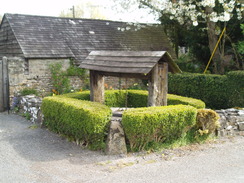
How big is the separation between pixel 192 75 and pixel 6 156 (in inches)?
360

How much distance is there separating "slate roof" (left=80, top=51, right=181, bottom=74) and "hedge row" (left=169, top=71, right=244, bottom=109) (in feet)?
12.5

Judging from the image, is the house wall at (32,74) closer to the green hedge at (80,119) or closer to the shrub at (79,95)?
the shrub at (79,95)

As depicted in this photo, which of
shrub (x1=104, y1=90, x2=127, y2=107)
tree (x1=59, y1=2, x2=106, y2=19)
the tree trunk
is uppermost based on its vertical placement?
tree (x1=59, y1=2, x2=106, y2=19)

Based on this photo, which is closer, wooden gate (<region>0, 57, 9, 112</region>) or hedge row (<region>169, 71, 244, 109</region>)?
hedge row (<region>169, 71, 244, 109</region>)

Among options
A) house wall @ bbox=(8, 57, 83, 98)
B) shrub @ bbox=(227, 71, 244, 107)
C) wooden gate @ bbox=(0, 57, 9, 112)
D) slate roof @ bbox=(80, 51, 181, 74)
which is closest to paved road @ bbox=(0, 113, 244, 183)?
slate roof @ bbox=(80, 51, 181, 74)

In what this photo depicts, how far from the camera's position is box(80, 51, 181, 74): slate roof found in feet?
28.3

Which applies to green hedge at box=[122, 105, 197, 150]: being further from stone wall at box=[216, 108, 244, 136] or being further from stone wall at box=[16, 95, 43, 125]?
stone wall at box=[16, 95, 43, 125]

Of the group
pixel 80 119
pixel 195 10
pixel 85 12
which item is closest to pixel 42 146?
pixel 80 119

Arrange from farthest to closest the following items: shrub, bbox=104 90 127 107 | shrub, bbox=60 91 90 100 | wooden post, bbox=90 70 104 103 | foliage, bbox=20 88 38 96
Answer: foliage, bbox=20 88 38 96 < shrub, bbox=104 90 127 107 < shrub, bbox=60 91 90 100 < wooden post, bbox=90 70 104 103

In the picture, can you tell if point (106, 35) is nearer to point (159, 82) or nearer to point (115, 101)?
point (115, 101)

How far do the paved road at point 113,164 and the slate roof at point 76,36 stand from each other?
772cm

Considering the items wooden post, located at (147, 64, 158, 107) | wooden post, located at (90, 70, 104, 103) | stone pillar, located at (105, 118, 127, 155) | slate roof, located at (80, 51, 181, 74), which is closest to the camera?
stone pillar, located at (105, 118, 127, 155)

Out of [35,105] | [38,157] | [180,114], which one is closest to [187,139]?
[180,114]

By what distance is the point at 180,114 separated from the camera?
824 centimetres
